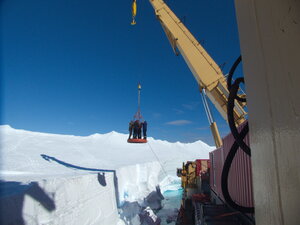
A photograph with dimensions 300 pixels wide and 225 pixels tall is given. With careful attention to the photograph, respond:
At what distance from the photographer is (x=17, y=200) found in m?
5.31

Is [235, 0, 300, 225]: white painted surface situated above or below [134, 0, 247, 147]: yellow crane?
below

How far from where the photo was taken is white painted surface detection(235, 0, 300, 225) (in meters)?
0.71

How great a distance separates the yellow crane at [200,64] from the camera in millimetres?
8617

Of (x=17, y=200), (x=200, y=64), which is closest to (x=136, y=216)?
(x=17, y=200)

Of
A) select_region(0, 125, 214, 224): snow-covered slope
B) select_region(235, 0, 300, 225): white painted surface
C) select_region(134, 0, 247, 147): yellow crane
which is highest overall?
select_region(134, 0, 247, 147): yellow crane

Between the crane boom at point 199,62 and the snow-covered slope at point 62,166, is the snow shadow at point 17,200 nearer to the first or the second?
the snow-covered slope at point 62,166

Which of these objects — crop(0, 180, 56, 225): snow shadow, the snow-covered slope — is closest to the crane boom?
the snow-covered slope

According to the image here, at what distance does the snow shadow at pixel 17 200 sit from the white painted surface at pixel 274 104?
614cm

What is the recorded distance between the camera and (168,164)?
37562 millimetres

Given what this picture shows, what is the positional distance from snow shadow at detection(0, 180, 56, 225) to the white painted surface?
20.1ft

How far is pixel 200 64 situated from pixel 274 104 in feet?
29.5

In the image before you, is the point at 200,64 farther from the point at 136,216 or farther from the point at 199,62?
the point at 136,216

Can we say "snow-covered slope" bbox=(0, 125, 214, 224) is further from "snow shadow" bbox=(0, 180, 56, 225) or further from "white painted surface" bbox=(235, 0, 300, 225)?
"white painted surface" bbox=(235, 0, 300, 225)

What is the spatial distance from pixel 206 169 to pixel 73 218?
8.53 meters
